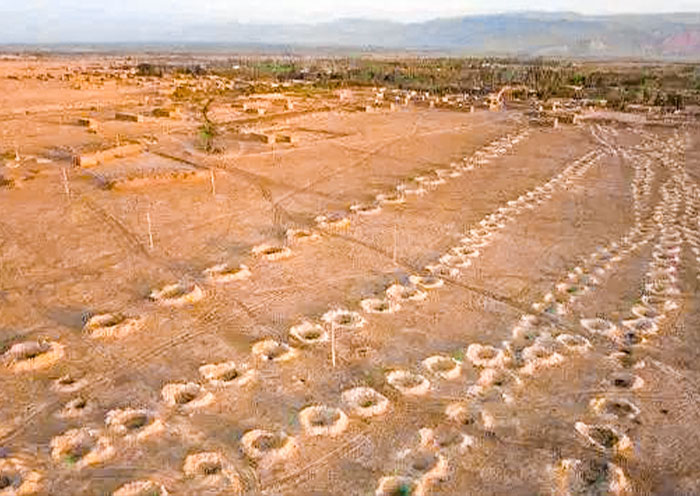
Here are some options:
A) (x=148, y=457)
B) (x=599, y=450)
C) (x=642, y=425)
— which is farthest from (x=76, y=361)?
(x=642, y=425)

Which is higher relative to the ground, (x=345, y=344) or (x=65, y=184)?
(x=65, y=184)

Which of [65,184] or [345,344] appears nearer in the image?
[345,344]

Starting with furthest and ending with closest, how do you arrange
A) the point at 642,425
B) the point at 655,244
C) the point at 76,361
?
the point at 655,244 → the point at 76,361 → the point at 642,425

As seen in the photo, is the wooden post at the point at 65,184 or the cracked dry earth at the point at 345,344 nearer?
the cracked dry earth at the point at 345,344

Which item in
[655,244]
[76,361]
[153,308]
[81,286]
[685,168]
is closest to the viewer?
[76,361]

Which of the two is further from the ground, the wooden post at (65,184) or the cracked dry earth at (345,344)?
the wooden post at (65,184)

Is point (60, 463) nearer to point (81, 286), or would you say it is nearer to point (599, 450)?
point (81, 286)

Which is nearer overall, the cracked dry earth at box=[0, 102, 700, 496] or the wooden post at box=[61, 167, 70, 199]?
the cracked dry earth at box=[0, 102, 700, 496]

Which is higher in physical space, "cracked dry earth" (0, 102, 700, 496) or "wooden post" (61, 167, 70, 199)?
"wooden post" (61, 167, 70, 199)
